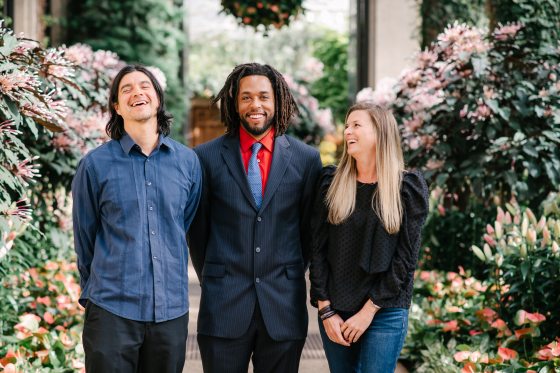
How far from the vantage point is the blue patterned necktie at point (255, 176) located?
8.46 ft

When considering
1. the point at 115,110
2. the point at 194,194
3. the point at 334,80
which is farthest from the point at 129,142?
the point at 334,80

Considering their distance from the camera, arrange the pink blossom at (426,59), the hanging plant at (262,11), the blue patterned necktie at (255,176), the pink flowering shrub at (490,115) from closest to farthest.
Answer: the blue patterned necktie at (255,176)
the pink flowering shrub at (490,115)
the pink blossom at (426,59)
the hanging plant at (262,11)

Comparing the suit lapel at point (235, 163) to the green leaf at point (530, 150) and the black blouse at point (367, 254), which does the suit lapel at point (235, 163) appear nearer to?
the black blouse at point (367, 254)

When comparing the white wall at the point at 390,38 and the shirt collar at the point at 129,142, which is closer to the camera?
the shirt collar at the point at 129,142

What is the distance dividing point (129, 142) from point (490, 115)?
9.03 ft

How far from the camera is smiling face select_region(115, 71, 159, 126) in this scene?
93.8 inches

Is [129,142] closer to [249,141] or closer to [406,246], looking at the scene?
[249,141]

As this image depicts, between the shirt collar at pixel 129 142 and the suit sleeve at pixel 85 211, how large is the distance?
127 millimetres

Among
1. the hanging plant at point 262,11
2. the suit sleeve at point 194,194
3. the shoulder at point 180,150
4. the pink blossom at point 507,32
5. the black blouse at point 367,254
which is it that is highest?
the hanging plant at point 262,11

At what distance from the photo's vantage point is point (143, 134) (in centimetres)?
240

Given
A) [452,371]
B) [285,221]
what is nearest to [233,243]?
[285,221]

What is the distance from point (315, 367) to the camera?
4.07 m

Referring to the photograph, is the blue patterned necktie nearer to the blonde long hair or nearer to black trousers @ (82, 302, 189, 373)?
the blonde long hair

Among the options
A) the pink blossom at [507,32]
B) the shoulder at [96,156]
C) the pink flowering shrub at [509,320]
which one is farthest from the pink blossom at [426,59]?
the shoulder at [96,156]
